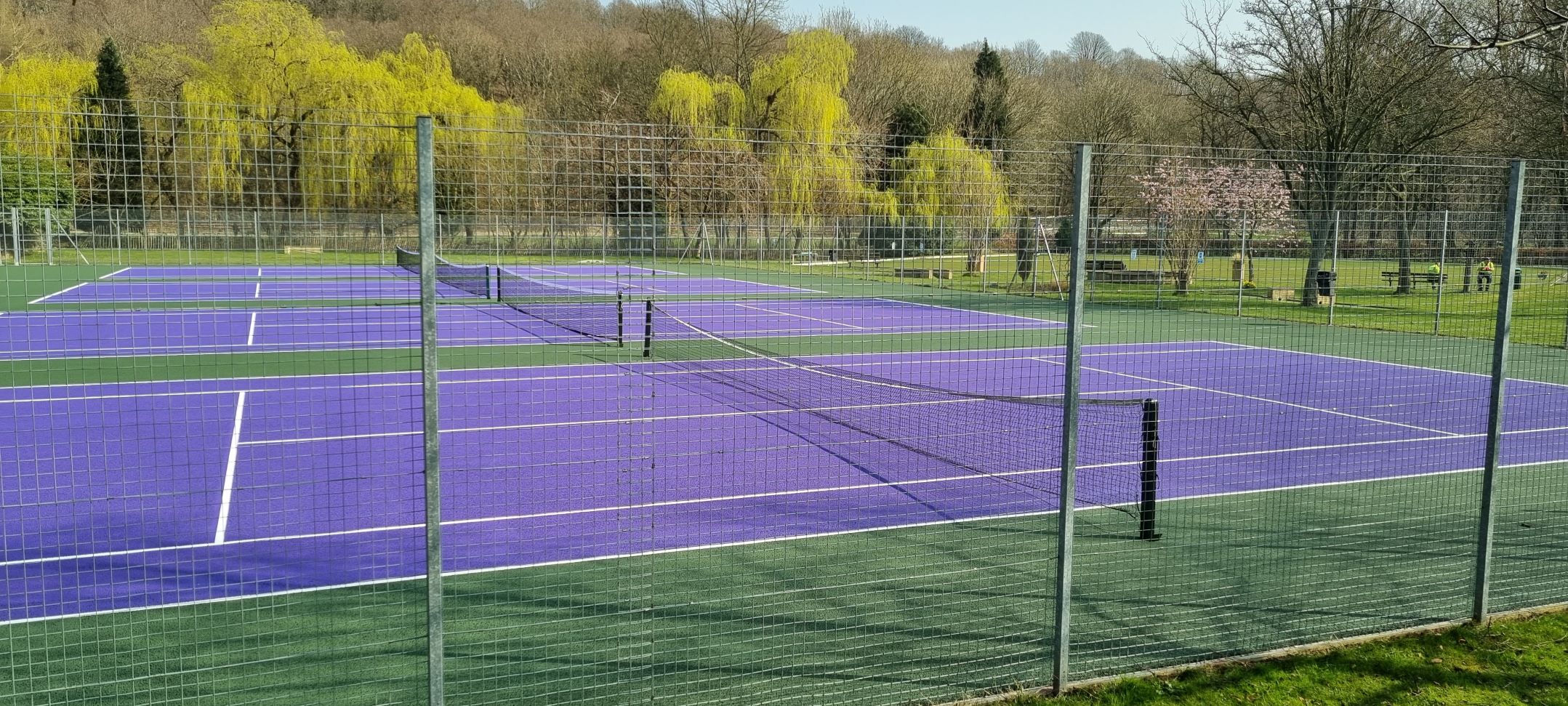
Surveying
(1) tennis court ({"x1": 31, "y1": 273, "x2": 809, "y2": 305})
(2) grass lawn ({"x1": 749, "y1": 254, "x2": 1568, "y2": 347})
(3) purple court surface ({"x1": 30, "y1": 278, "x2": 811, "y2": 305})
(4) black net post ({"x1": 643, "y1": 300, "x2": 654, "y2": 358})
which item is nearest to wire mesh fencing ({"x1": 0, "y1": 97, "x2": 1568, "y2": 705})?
(4) black net post ({"x1": 643, "y1": 300, "x2": 654, "y2": 358})

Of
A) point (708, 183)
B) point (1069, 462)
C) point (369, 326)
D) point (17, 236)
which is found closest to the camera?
point (1069, 462)

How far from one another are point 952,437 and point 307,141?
7495 millimetres

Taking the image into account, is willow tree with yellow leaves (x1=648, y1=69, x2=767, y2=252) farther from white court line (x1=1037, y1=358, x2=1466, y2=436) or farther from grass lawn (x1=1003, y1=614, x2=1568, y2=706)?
white court line (x1=1037, y1=358, x2=1466, y2=436)

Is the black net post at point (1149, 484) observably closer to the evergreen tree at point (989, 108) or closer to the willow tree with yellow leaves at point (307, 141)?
the willow tree with yellow leaves at point (307, 141)

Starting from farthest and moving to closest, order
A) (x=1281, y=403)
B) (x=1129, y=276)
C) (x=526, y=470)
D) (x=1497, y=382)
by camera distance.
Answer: (x=1129, y=276)
(x=1281, y=403)
(x=526, y=470)
(x=1497, y=382)

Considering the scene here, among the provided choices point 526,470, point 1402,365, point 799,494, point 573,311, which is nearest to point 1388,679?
point 799,494

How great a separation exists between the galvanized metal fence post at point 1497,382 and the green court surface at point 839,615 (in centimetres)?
A: 34

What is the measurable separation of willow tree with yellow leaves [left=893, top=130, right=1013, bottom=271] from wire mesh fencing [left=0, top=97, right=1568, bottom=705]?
0.19 feet

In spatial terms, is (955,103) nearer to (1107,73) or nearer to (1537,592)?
(1107,73)

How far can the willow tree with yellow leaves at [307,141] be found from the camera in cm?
406

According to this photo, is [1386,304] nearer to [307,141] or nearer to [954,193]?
[954,193]

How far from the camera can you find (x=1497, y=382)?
580cm

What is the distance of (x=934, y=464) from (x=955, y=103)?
55885 millimetres

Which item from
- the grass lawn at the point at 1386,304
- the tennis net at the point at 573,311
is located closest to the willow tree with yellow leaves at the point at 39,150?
the grass lawn at the point at 1386,304
